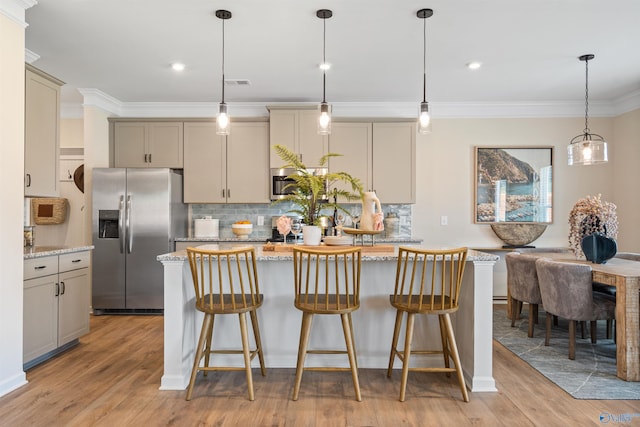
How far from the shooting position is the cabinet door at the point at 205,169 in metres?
5.21

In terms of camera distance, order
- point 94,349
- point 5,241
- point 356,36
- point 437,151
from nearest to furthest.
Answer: point 5,241, point 356,36, point 94,349, point 437,151

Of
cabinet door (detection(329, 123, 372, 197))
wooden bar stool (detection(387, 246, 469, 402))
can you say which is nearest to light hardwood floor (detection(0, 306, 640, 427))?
wooden bar stool (detection(387, 246, 469, 402))

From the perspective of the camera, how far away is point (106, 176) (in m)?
4.78

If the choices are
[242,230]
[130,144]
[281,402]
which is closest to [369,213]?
[281,402]

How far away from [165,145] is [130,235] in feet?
A: 4.04

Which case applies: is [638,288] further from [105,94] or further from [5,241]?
[105,94]

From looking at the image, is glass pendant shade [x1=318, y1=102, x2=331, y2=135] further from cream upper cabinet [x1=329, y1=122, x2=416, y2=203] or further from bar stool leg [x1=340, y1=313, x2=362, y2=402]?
cream upper cabinet [x1=329, y1=122, x2=416, y2=203]

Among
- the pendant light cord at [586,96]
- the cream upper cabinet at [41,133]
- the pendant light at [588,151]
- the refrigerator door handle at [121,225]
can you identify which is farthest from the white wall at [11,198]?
the pendant light cord at [586,96]

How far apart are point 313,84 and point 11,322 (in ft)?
11.1

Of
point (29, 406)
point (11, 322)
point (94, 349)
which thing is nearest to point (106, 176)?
point (94, 349)

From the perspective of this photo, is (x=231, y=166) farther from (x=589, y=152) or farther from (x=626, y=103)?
(x=626, y=103)

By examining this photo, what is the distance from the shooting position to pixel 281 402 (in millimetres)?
2529

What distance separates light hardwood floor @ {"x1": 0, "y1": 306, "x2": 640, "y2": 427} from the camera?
2.32 meters

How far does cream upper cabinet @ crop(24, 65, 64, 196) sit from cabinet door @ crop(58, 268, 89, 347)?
74 cm
